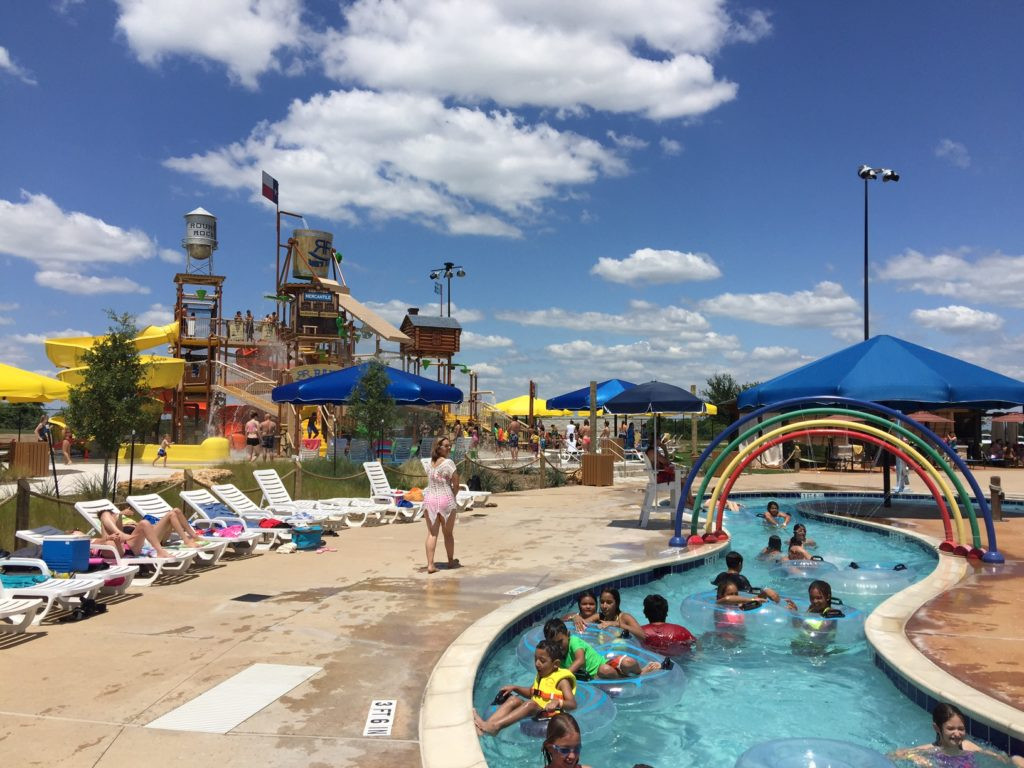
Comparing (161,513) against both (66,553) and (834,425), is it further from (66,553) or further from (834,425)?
(834,425)

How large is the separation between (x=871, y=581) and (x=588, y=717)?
556cm

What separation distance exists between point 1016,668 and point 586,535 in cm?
648

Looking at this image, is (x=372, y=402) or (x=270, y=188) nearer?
(x=372, y=402)

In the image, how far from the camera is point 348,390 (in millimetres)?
17562

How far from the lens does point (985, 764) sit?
4.02 m

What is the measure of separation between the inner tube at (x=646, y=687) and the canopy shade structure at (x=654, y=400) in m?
7.95

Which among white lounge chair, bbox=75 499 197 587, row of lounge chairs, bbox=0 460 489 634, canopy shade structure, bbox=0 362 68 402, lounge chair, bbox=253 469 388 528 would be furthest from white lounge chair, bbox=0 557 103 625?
canopy shade structure, bbox=0 362 68 402

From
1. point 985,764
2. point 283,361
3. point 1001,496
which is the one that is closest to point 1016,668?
point 985,764

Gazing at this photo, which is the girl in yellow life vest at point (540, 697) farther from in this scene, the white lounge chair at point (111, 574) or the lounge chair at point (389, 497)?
the lounge chair at point (389, 497)

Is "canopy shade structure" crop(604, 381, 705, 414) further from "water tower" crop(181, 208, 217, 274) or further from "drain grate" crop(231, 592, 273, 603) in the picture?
"water tower" crop(181, 208, 217, 274)

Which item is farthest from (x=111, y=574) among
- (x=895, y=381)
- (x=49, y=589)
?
(x=895, y=381)

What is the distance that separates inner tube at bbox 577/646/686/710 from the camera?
5425 mm

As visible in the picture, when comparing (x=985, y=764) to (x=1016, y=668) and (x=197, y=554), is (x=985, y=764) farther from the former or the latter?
(x=197, y=554)

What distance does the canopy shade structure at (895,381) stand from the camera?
13125 millimetres
